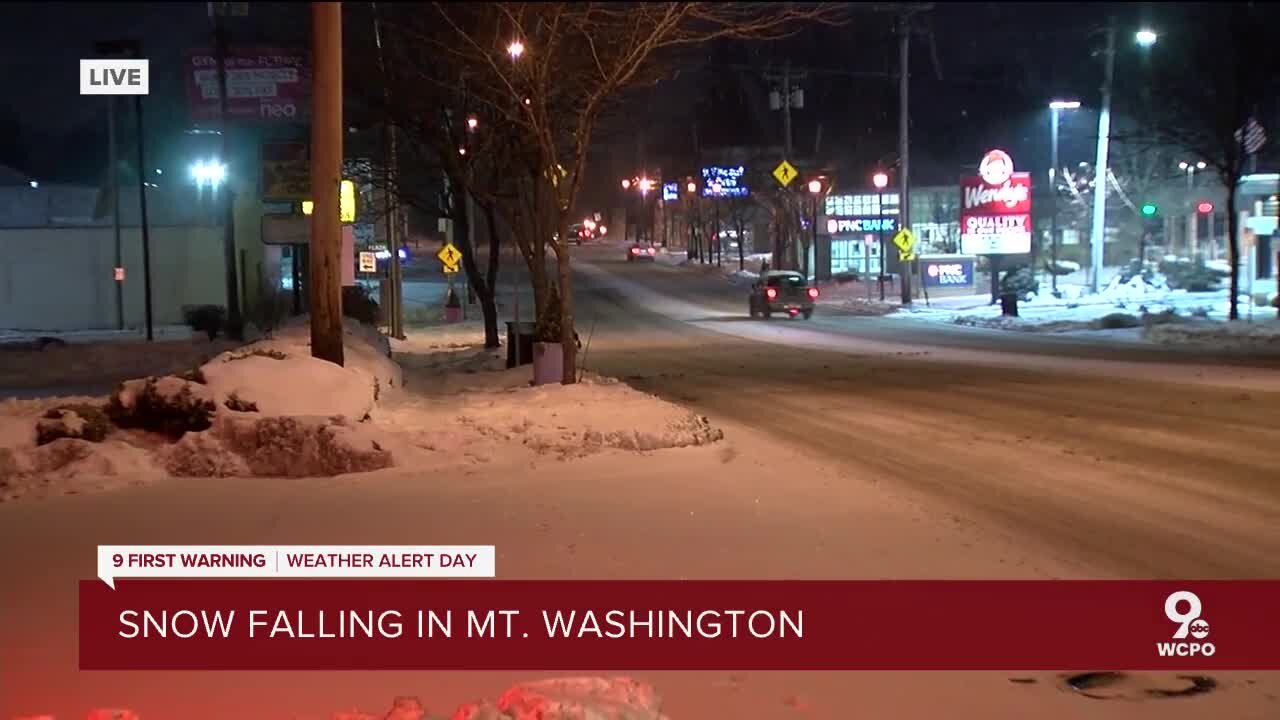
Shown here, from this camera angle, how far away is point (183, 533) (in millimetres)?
9891

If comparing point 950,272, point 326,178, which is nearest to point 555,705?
point 326,178

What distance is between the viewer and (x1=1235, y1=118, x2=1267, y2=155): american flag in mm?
35719

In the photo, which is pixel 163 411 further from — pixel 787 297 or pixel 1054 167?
pixel 1054 167

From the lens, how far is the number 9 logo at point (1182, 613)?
25.0 ft

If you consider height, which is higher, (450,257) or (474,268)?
(450,257)

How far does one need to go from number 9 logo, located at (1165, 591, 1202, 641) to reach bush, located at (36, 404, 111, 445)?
9423 mm

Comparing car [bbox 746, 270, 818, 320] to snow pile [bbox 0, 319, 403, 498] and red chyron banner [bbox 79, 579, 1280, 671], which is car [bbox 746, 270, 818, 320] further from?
red chyron banner [bbox 79, 579, 1280, 671]

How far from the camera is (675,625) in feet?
25.3

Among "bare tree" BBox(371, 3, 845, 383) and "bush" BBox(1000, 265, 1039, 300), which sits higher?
"bare tree" BBox(371, 3, 845, 383)

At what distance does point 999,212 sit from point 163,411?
142 feet

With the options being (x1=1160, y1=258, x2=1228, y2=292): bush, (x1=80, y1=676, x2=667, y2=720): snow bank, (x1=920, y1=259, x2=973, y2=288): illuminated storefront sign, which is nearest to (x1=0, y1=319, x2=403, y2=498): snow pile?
(x1=80, y1=676, x2=667, y2=720): snow bank

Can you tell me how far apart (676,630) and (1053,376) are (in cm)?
1814

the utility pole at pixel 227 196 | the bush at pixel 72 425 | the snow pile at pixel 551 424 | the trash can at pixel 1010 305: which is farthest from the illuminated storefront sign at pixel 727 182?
the bush at pixel 72 425

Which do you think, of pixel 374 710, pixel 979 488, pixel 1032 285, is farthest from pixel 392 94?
pixel 1032 285
